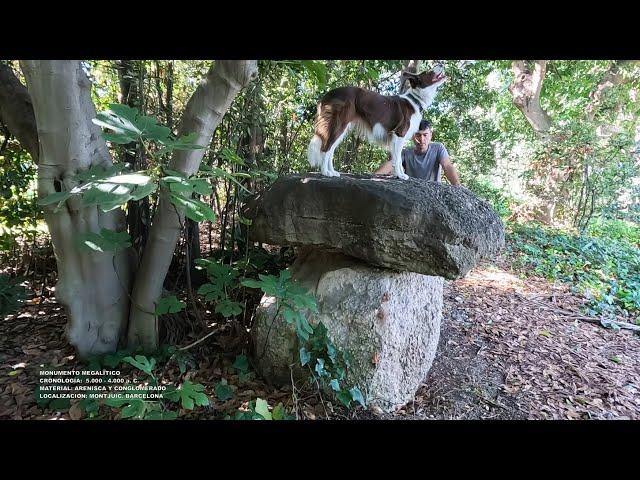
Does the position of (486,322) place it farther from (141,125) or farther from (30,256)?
(30,256)

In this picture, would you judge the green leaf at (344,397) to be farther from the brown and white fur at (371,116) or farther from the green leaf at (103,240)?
the green leaf at (103,240)

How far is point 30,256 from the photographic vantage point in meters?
2.99

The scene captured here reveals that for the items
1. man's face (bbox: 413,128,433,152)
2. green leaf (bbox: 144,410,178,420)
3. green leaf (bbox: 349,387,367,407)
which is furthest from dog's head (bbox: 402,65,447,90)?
green leaf (bbox: 144,410,178,420)

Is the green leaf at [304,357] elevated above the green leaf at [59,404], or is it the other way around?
the green leaf at [304,357]

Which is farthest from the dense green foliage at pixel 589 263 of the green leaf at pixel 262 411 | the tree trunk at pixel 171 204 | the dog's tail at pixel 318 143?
the tree trunk at pixel 171 204

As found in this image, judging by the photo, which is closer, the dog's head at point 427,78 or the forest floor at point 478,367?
the forest floor at point 478,367

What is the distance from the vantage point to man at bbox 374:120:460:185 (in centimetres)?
327

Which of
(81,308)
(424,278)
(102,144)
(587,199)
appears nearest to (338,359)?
(424,278)

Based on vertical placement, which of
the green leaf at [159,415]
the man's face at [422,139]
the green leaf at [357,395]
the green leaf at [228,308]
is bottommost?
the green leaf at [357,395]

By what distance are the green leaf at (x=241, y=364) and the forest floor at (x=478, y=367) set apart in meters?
0.05

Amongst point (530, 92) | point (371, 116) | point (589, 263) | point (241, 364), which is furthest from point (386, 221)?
point (530, 92)

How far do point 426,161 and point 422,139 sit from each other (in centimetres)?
20

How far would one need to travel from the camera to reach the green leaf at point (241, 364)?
2344mm
